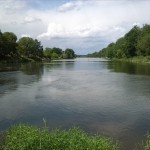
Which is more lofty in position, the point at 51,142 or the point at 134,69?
the point at 51,142

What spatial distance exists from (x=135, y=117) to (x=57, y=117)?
20.5ft

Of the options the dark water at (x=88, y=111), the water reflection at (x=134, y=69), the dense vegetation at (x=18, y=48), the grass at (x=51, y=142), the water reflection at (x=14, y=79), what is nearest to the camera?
the grass at (x=51, y=142)

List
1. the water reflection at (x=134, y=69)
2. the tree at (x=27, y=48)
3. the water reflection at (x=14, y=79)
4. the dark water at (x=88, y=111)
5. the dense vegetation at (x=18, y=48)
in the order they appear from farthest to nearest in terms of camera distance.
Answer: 1. the tree at (x=27, y=48)
2. the dense vegetation at (x=18, y=48)
3. the water reflection at (x=134, y=69)
4. the water reflection at (x=14, y=79)
5. the dark water at (x=88, y=111)

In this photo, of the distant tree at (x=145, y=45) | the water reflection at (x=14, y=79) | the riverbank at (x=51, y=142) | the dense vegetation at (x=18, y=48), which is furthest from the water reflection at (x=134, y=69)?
the riverbank at (x=51, y=142)

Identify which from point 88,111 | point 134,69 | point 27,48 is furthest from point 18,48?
point 88,111

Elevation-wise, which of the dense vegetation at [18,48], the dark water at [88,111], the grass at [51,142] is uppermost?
the dense vegetation at [18,48]

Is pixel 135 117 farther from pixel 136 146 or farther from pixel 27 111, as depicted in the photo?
pixel 27 111

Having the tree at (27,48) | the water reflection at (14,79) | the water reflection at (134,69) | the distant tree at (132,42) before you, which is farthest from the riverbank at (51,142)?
the tree at (27,48)

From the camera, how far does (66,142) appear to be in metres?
13.8

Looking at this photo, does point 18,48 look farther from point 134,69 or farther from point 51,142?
point 51,142

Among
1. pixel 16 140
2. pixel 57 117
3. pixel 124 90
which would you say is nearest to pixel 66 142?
pixel 16 140

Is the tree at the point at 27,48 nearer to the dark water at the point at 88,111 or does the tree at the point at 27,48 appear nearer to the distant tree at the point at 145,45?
the distant tree at the point at 145,45

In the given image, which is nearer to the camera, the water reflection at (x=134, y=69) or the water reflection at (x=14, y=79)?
the water reflection at (x=14, y=79)

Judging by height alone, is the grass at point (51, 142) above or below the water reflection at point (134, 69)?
above
